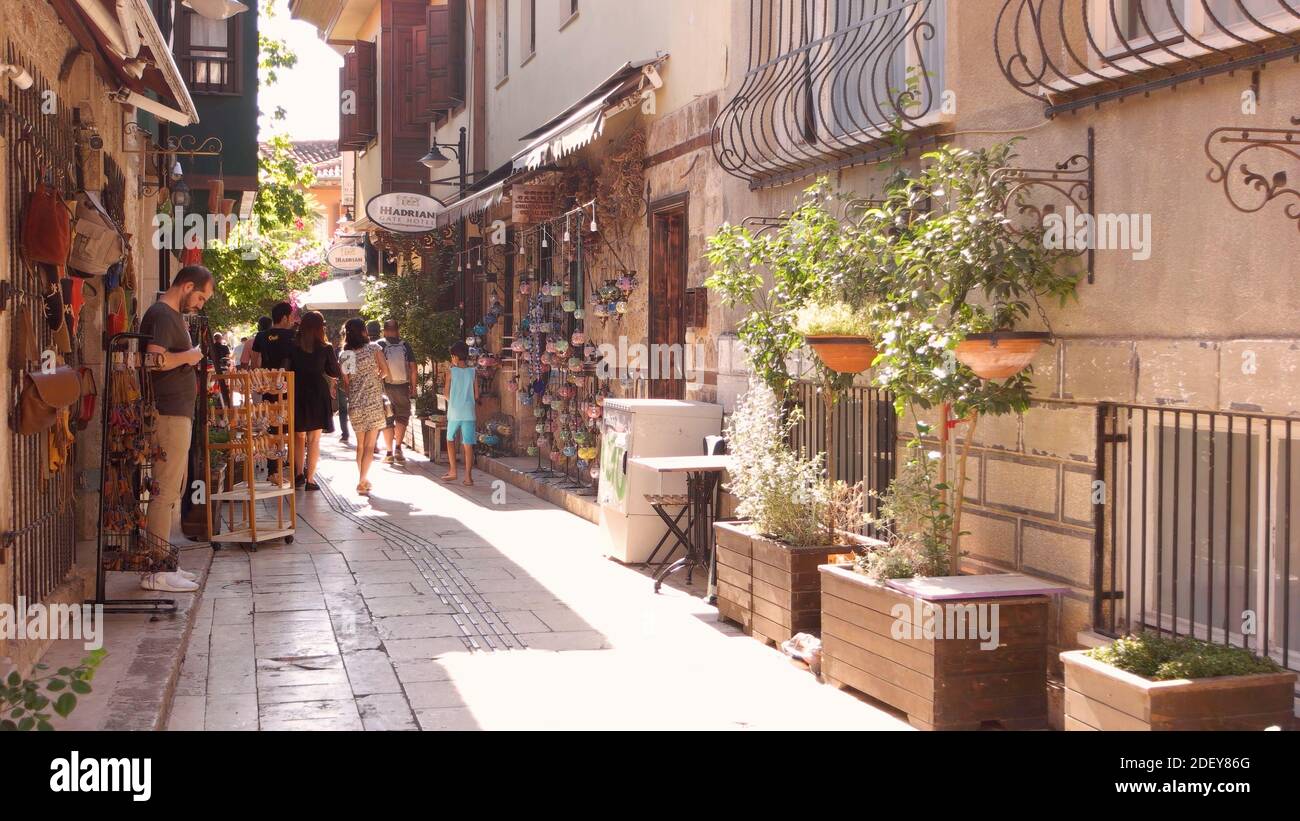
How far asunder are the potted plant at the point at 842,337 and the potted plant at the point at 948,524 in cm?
38

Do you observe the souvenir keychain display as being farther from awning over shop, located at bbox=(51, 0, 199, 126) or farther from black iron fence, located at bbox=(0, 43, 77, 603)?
awning over shop, located at bbox=(51, 0, 199, 126)

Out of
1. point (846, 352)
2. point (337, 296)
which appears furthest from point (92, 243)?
point (337, 296)

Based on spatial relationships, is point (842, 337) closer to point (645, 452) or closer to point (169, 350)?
point (645, 452)

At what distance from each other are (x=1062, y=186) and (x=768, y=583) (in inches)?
110

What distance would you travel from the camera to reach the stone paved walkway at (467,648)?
5.96 meters

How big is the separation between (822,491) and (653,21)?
20.4 feet

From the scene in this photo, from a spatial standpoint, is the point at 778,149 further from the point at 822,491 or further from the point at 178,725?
the point at 178,725

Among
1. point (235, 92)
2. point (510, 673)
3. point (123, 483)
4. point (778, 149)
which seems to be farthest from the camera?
point (235, 92)

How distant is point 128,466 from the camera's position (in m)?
7.71

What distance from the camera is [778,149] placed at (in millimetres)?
9156

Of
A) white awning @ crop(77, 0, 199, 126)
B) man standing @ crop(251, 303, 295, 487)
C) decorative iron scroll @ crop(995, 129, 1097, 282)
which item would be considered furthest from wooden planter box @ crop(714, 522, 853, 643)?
man standing @ crop(251, 303, 295, 487)

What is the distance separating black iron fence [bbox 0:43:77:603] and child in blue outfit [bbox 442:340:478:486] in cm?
785

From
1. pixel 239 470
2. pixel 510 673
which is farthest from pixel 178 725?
pixel 239 470

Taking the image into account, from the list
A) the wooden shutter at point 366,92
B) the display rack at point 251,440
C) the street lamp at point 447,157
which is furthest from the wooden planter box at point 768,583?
the wooden shutter at point 366,92
